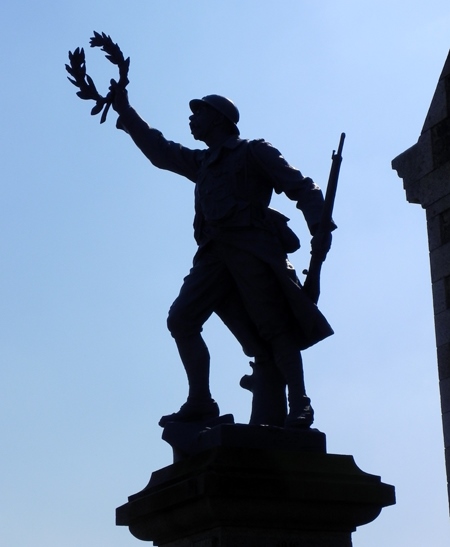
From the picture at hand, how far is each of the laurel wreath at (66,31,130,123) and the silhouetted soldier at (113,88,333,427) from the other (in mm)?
1100

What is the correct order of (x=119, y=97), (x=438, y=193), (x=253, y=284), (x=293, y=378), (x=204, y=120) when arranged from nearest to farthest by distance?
(x=293, y=378), (x=253, y=284), (x=204, y=120), (x=119, y=97), (x=438, y=193)

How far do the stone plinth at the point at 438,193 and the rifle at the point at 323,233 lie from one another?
1839 millimetres

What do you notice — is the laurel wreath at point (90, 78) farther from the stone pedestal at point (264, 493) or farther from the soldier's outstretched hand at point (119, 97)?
the stone pedestal at point (264, 493)

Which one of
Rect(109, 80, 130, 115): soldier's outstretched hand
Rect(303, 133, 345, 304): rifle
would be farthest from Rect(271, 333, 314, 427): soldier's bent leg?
Rect(109, 80, 130, 115): soldier's outstretched hand

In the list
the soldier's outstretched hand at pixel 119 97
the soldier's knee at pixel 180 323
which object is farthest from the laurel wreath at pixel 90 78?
the soldier's knee at pixel 180 323

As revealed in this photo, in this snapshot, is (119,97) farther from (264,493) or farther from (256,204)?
(264,493)

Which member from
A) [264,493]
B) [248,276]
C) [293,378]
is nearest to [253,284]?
[248,276]

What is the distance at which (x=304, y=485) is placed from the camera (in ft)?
23.1

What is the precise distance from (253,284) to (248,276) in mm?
58

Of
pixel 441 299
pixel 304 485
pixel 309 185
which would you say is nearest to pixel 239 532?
pixel 304 485

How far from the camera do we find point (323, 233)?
25.1 feet

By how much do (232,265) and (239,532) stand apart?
1.70 metres

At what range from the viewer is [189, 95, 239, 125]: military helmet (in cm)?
824

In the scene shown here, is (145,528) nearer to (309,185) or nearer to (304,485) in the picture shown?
(304,485)
